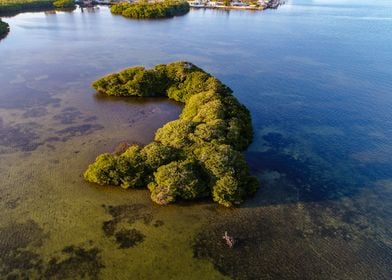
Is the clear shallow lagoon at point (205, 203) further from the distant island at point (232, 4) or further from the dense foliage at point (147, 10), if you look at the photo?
the distant island at point (232, 4)

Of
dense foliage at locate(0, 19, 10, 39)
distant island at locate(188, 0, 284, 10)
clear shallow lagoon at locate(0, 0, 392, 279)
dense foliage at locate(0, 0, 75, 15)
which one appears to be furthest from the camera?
distant island at locate(188, 0, 284, 10)

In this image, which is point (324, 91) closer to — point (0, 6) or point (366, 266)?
point (366, 266)

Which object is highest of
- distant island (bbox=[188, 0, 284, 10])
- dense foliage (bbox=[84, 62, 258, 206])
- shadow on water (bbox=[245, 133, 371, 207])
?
distant island (bbox=[188, 0, 284, 10])

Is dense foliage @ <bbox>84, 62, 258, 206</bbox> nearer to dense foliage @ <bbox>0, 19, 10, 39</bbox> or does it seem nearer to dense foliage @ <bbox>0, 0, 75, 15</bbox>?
dense foliage @ <bbox>0, 19, 10, 39</bbox>

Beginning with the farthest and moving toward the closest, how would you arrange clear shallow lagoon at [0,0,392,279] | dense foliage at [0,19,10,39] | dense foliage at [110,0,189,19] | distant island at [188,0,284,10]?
1. distant island at [188,0,284,10]
2. dense foliage at [110,0,189,19]
3. dense foliage at [0,19,10,39]
4. clear shallow lagoon at [0,0,392,279]

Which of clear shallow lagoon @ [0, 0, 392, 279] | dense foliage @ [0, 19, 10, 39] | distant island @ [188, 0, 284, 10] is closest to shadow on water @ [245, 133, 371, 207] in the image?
clear shallow lagoon @ [0, 0, 392, 279]

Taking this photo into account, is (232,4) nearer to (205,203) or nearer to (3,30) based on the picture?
(3,30)
